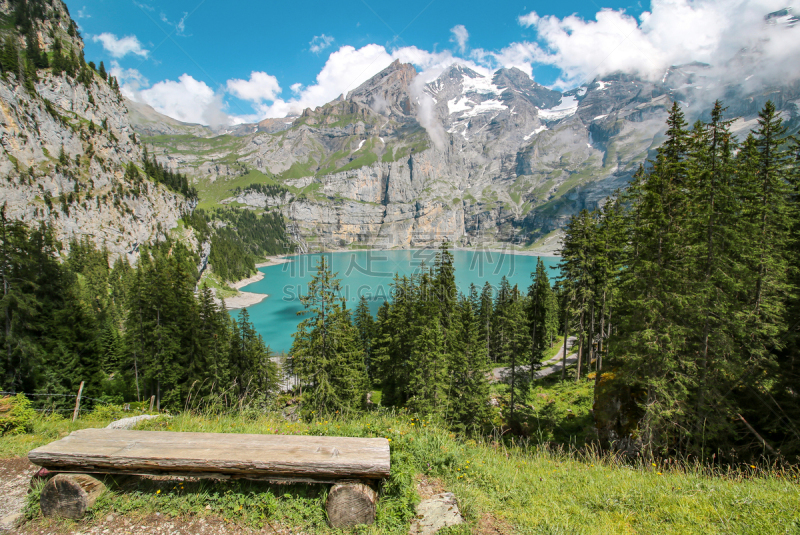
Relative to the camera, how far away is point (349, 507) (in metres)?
3.54

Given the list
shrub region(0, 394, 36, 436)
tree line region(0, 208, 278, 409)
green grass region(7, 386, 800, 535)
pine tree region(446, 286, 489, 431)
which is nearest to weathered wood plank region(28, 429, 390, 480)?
green grass region(7, 386, 800, 535)

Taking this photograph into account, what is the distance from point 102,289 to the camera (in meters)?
51.3

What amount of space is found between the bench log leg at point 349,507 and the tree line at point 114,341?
51.3 ft

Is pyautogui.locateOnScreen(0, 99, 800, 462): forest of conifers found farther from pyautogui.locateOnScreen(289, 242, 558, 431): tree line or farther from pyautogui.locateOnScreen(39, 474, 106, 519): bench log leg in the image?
pyautogui.locateOnScreen(39, 474, 106, 519): bench log leg

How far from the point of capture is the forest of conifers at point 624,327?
35.1ft

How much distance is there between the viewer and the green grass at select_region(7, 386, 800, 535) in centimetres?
360

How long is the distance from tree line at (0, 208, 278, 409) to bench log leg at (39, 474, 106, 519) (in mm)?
14443

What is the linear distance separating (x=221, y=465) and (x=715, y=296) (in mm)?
14930

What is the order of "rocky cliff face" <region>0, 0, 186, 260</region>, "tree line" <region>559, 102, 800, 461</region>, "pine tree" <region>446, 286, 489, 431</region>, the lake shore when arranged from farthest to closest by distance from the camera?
the lake shore → "rocky cliff face" <region>0, 0, 186, 260</region> → "pine tree" <region>446, 286, 489, 431</region> → "tree line" <region>559, 102, 800, 461</region>

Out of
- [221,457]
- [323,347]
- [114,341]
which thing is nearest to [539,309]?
[323,347]

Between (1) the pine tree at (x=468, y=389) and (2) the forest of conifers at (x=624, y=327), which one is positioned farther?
(1) the pine tree at (x=468, y=389)

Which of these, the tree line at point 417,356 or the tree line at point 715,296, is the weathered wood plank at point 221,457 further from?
the tree line at point 715,296

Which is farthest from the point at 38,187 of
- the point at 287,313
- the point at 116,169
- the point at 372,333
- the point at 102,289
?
the point at 372,333

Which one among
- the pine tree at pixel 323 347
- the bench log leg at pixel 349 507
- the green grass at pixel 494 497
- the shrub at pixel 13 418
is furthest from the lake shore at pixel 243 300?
the bench log leg at pixel 349 507
